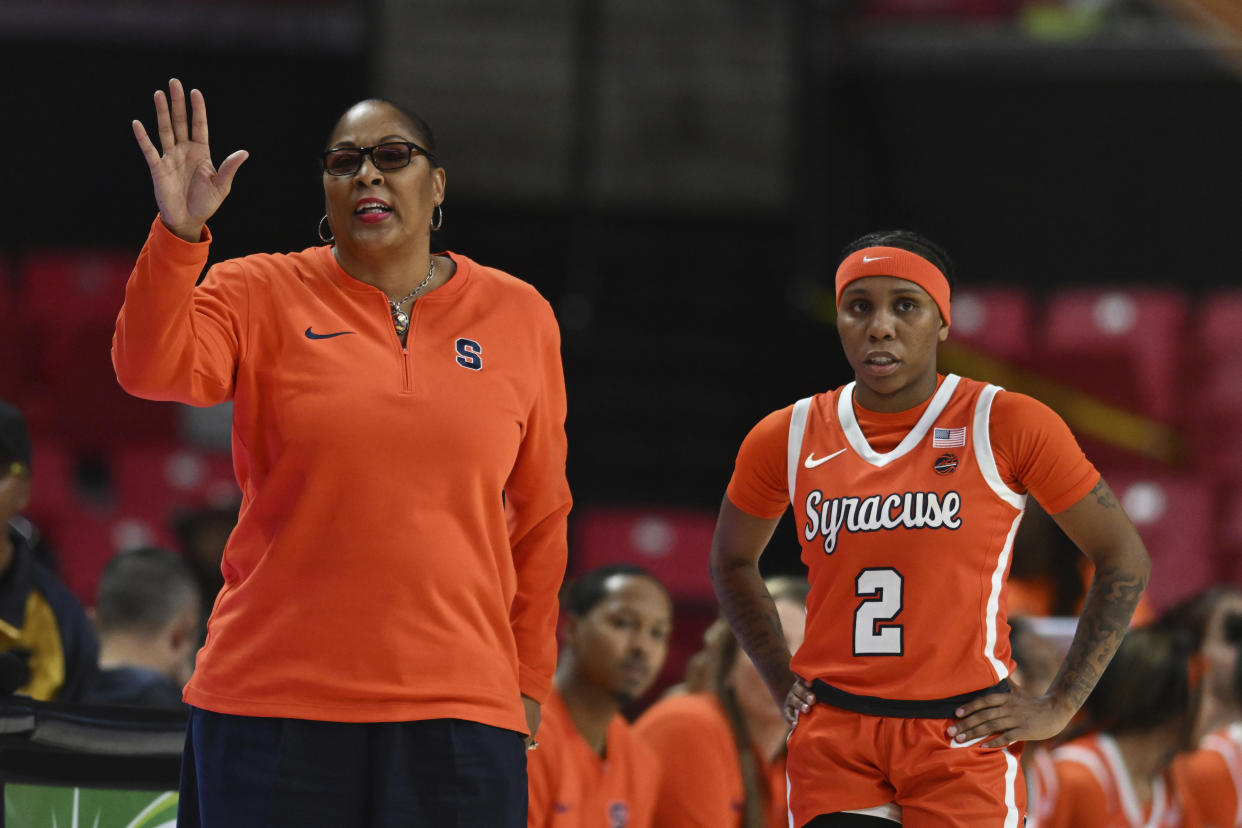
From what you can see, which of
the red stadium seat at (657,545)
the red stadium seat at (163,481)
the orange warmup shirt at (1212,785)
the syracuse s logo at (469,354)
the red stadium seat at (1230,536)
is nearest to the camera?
the syracuse s logo at (469,354)

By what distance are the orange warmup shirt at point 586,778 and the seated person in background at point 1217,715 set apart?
1883 millimetres

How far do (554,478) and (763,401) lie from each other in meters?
7.11

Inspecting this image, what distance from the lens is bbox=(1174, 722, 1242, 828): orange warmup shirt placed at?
18.0 feet

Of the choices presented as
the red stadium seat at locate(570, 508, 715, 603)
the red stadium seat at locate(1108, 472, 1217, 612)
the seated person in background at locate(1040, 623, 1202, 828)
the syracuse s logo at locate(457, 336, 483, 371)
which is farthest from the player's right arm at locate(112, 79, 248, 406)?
the red stadium seat at locate(1108, 472, 1217, 612)

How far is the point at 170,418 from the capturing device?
10.4m

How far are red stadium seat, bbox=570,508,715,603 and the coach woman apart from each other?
650 centimetres

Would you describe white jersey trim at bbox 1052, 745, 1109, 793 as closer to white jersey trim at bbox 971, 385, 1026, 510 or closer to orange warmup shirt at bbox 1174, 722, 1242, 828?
orange warmup shirt at bbox 1174, 722, 1242, 828

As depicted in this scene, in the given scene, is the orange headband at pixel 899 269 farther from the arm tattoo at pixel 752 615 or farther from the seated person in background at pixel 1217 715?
the seated person in background at pixel 1217 715

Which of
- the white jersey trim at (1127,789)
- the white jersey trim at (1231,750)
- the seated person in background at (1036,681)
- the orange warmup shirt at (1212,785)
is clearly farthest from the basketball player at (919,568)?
the white jersey trim at (1231,750)

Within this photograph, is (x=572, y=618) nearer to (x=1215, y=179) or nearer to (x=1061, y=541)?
(x=1061, y=541)

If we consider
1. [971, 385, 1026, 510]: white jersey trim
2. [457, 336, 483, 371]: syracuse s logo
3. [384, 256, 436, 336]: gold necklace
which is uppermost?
[384, 256, 436, 336]: gold necklace

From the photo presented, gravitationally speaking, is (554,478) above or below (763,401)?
below

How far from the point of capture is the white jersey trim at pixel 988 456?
312 centimetres

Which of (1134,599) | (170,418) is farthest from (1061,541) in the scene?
(170,418)
